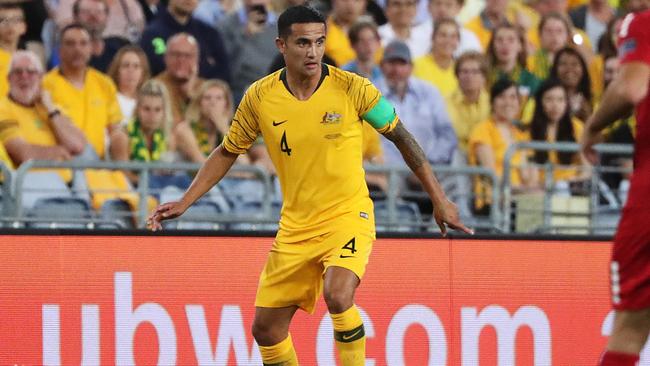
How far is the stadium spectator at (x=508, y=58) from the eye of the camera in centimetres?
1346

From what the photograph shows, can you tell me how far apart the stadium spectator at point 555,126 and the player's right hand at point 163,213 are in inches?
254

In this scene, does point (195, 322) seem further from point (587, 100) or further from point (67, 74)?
point (587, 100)

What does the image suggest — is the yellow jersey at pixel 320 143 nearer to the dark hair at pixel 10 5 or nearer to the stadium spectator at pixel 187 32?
the dark hair at pixel 10 5

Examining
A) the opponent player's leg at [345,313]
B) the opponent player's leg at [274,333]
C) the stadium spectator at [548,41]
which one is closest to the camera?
the opponent player's leg at [345,313]

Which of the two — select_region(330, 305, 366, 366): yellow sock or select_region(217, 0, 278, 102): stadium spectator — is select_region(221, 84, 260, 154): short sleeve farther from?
select_region(217, 0, 278, 102): stadium spectator

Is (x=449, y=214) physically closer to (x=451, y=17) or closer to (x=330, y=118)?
(x=330, y=118)

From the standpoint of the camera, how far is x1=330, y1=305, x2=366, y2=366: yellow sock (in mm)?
7203

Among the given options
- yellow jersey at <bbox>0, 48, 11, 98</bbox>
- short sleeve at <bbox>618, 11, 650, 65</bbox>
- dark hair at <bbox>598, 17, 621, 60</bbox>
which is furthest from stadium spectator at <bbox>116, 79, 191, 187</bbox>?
short sleeve at <bbox>618, 11, 650, 65</bbox>

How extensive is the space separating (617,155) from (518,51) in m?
1.54

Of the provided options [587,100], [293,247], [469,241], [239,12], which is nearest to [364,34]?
[239,12]

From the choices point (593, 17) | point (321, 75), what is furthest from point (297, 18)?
point (593, 17)

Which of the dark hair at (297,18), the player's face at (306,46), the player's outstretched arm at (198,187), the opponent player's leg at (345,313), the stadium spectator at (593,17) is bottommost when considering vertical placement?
the opponent player's leg at (345,313)

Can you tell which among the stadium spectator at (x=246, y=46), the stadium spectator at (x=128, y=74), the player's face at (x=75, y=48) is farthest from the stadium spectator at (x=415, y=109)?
the player's face at (x=75, y=48)

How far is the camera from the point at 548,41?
45.6 ft
